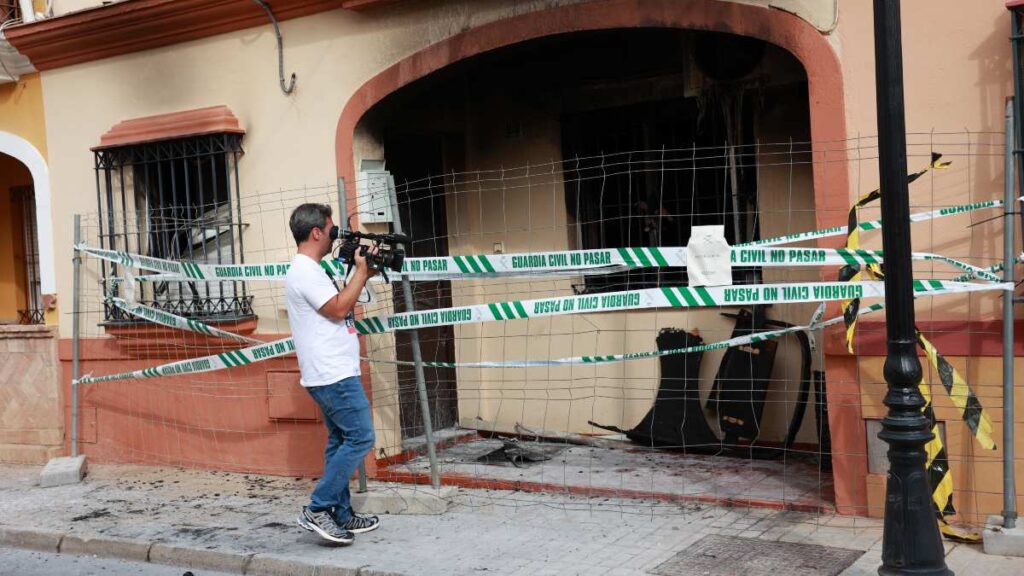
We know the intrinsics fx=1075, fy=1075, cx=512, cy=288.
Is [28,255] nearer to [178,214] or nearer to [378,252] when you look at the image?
[178,214]

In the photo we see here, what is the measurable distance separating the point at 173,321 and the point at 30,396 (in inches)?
95.7

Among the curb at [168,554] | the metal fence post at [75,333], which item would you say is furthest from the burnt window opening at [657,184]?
the metal fence post at [75,333]

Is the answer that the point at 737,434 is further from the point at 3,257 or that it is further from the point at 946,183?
the point at 3,257

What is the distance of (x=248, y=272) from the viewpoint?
7.66 m

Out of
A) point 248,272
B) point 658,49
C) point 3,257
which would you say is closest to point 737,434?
point 658,49

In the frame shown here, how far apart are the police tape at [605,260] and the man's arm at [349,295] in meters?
0.65

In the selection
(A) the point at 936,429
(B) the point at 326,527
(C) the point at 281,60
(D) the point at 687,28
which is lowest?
(B) the point at 326,527

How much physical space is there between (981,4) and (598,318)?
13.5 ft

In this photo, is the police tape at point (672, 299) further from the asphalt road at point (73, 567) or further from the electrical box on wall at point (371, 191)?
the asphalt road at point (73, 567)

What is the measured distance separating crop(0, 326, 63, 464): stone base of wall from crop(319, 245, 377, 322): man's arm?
4703 millimetres

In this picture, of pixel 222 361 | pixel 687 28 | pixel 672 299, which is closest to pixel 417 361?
pixel 222 361

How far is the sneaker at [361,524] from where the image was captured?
652 cm

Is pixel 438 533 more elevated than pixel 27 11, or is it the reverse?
pixel 27 11

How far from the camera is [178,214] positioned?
9.29 meters
